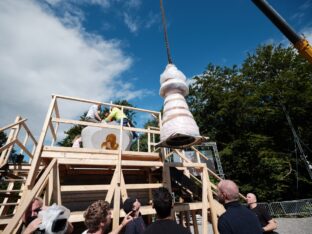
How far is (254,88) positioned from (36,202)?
33.0 m

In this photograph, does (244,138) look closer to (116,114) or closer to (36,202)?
(116,114)

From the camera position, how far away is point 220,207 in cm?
621

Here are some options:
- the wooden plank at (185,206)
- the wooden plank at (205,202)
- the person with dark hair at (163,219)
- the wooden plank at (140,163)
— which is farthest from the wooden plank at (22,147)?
the wooden plank at (205,202)

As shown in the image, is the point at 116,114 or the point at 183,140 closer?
the point at 183,140

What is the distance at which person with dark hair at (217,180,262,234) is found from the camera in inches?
99.1

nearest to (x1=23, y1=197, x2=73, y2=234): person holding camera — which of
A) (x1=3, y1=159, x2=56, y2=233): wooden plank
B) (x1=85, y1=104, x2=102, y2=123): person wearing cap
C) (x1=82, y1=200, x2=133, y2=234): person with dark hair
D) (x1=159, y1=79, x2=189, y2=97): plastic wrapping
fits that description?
(x1=82, y1=200, x2=133, y2=234): person with dark hair

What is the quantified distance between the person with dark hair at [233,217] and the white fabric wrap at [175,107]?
39.1 inches

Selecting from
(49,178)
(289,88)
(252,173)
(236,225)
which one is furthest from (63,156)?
(289,88)

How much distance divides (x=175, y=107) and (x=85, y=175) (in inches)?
192

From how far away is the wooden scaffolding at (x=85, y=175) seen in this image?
14.6 feet

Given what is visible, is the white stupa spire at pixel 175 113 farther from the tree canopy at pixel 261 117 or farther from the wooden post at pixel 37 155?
the tree canopy at pixel 261 117

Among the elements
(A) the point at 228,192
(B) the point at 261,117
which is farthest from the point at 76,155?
(B) the point at 261,117

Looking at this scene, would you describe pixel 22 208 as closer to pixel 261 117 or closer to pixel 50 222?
pixel 50 222

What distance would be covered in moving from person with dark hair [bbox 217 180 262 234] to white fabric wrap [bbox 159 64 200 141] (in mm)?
994
